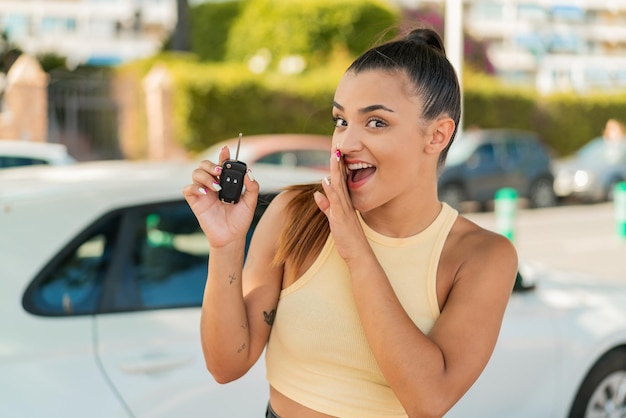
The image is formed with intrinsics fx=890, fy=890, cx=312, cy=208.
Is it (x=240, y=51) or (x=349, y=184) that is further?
(x=240, y=51)

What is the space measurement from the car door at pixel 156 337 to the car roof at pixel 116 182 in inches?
2.8

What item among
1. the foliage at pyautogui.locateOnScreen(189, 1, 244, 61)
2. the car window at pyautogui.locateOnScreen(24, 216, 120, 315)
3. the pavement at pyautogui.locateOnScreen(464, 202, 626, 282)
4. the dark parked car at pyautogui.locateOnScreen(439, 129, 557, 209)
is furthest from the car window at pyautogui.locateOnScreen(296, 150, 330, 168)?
the foliage at pyautogui.locateOnScreen(189, 1, 244, 61)

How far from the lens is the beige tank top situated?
1.80 m

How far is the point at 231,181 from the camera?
1808mm

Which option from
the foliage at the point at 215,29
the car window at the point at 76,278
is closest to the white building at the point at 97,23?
the foliage at the point at 215,29

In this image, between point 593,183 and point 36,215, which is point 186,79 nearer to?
point 593,183

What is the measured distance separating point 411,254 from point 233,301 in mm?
383

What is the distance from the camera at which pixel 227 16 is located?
26.5 meters

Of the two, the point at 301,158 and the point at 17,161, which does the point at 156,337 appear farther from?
the point at 301,158

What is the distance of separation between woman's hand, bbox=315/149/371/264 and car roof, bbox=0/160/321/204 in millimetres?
1235

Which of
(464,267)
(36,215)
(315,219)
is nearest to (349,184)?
(315,219)

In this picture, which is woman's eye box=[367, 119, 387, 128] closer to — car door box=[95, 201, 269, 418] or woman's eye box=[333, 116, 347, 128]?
woman's eye box=[333, 116, 347, 128]

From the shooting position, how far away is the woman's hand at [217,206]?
1.81m

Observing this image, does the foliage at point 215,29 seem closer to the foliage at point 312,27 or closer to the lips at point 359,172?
the foliage at point 312,27
